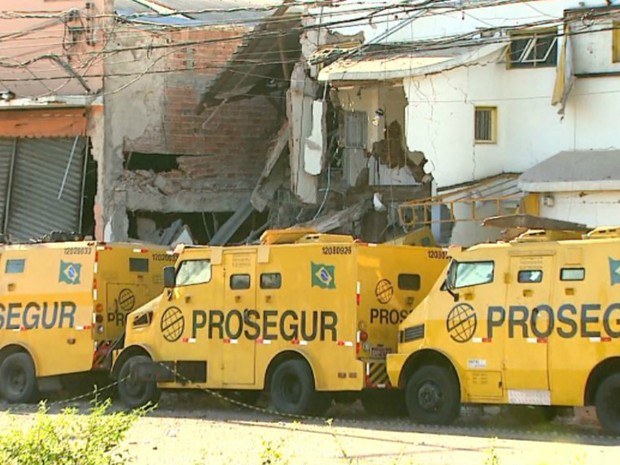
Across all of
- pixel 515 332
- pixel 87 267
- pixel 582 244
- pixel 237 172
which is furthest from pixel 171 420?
pixel 237 172

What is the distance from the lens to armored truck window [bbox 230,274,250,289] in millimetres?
19906

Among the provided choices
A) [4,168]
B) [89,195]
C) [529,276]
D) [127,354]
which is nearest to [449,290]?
[529,276]

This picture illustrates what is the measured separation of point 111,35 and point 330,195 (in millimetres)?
6600

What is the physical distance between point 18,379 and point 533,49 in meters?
12.0

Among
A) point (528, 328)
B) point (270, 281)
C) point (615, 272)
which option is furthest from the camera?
point (270, 281)

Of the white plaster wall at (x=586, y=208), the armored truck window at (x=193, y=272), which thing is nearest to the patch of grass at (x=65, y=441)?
the armored truck window at (x=193, y=272)

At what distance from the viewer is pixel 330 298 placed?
1888 centimetres

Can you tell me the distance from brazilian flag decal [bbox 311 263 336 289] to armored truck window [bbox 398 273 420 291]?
1085 mm

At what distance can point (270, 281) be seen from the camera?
64.3 feet

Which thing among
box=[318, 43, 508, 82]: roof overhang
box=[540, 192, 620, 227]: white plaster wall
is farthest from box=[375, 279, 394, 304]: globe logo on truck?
box=[318, 43, 508, 82]: roof overhang

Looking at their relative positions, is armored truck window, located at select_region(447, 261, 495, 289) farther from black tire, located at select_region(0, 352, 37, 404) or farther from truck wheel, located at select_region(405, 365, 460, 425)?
black tire, located at select_region(0, 352, 37, 404)

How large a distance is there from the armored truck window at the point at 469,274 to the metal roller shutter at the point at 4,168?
1716 centimetres

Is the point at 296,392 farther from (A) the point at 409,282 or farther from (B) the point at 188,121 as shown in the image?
(B) the point at 188,121

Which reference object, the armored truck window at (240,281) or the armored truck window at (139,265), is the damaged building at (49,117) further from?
the armored truck window at (240,281)
